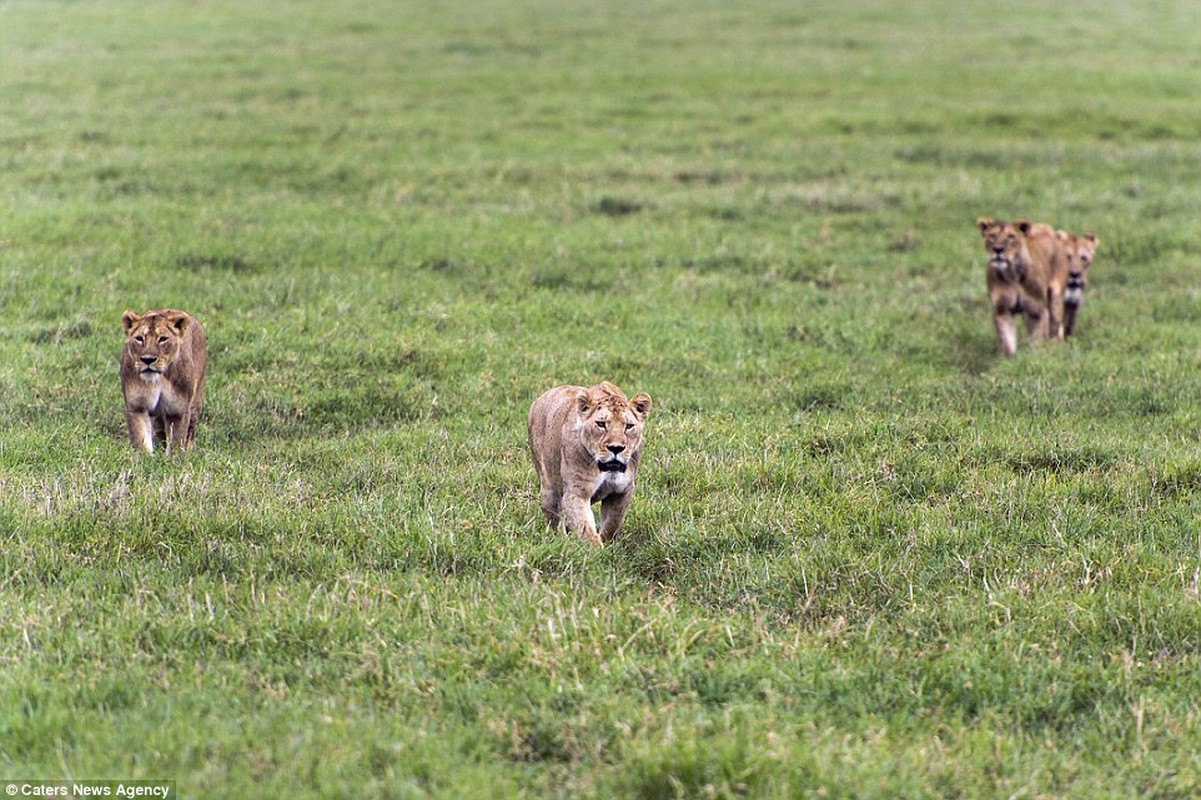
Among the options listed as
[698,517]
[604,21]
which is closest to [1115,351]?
[698,517]

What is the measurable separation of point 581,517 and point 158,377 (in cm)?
375

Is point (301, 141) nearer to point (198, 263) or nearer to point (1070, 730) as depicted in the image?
point (198, 263)

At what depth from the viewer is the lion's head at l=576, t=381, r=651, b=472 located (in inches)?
277

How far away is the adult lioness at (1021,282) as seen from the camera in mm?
13625

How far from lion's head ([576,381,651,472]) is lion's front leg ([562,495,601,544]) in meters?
0.31

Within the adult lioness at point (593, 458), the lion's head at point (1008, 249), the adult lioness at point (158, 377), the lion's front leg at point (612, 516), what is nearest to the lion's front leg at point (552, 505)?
the adult lioness at point (593, 458)

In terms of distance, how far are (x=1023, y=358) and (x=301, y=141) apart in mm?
14488

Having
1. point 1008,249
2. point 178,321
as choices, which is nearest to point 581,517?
point 178,321

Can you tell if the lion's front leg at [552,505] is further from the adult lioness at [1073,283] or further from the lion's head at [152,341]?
the adult lioness at [1073,283]

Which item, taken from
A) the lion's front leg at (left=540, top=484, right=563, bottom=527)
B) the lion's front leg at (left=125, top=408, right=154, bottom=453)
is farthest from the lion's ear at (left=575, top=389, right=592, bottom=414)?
the lion's front leg at (left=125, top=408, right=154, bottom=453)

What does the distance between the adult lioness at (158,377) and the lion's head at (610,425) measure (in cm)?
356

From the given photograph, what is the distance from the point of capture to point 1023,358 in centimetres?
1269

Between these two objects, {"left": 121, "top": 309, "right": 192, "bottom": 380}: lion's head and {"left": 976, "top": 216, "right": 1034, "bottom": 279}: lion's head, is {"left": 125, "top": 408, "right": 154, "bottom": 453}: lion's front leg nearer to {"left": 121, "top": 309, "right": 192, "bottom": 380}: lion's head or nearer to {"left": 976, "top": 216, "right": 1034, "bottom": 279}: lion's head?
{"left": 121, "top": 309, "right": 192, "bottom": 380}: lion's head

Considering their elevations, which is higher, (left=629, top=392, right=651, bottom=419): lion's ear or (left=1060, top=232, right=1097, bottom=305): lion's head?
(left=629, top=392, right=651, bottom=419): lion's ear
